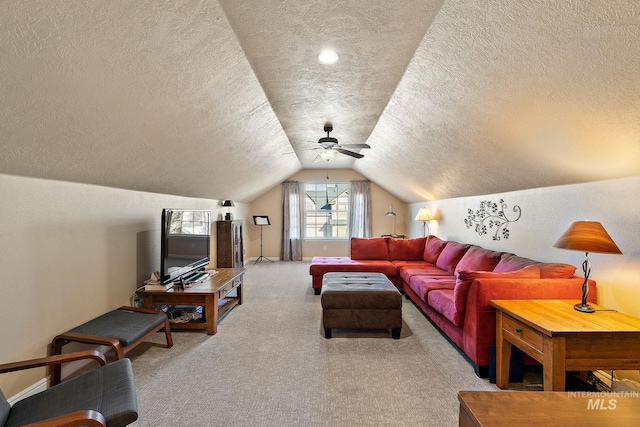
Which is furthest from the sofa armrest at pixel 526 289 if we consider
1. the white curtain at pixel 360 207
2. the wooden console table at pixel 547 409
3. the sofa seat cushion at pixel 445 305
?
the white curtain at pixel 360 207

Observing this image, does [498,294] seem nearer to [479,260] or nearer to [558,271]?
[558,271]

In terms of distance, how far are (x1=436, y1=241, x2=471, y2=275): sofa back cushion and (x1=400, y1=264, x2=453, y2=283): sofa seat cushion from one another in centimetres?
8

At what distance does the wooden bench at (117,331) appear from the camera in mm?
2152

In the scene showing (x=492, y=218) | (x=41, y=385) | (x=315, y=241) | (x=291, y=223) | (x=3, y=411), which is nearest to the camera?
(x=3, y=411)

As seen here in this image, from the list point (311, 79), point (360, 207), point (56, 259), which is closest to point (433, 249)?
point (360, 207)

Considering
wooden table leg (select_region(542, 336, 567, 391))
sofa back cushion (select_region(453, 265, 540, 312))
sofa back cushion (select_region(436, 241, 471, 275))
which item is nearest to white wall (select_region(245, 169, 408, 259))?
sofa back cushion (select_region(436, 241, 471, 275))

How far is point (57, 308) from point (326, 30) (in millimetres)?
2853

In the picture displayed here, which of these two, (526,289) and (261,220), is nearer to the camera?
(526,289)

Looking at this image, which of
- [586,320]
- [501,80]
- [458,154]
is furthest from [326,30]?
[586,320]

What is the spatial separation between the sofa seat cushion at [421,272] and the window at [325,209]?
12.2ft

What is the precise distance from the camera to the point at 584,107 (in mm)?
1747

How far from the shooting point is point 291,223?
8023 mm

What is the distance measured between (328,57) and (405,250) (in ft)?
12.6

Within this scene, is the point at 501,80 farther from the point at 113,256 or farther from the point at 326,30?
the point at 113,256
